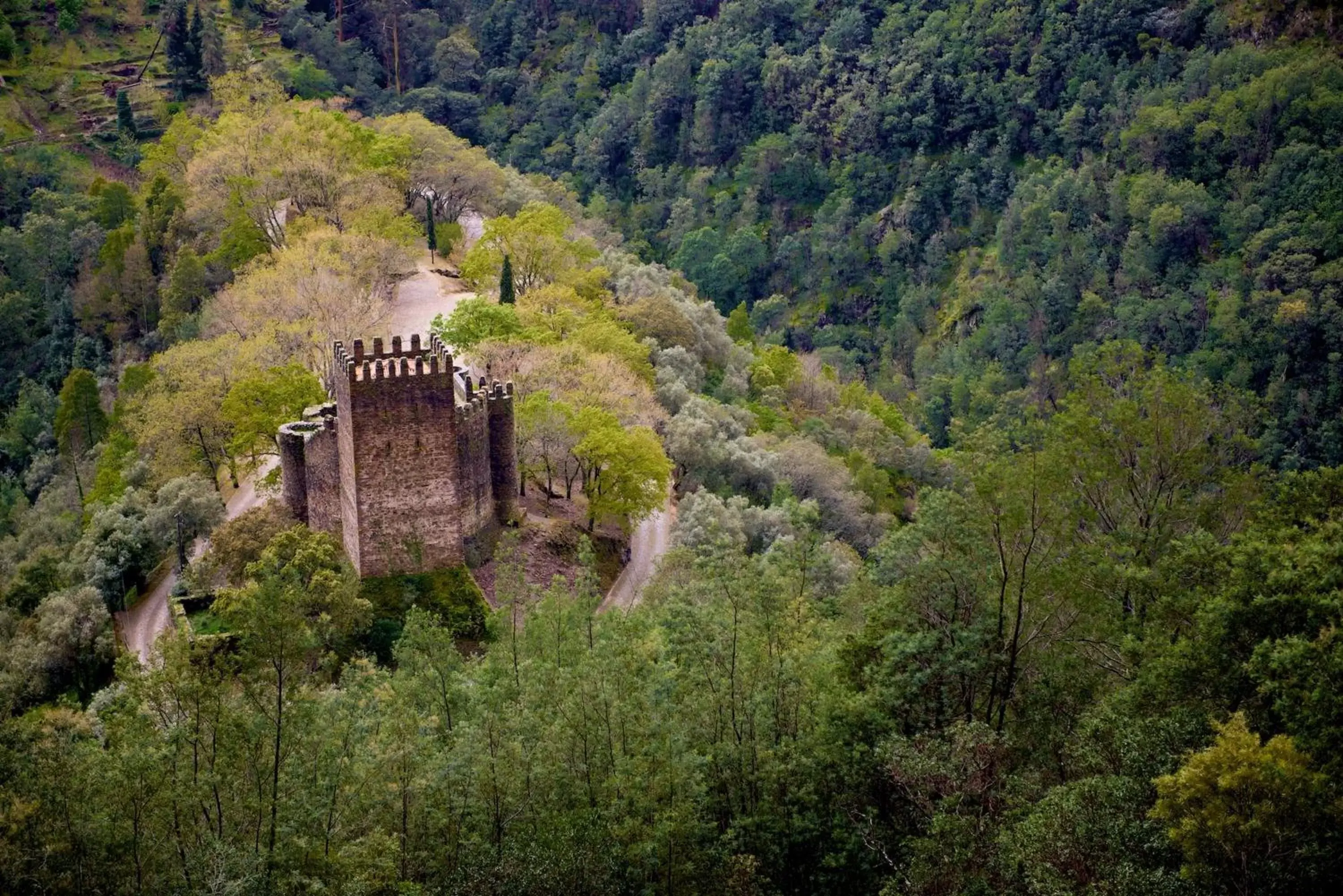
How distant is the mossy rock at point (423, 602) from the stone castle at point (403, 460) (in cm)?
39

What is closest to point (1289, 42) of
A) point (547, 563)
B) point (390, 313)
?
point (390, 313)

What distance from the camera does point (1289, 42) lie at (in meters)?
101

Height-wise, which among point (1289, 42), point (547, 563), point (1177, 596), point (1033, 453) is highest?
point (1289, 42)

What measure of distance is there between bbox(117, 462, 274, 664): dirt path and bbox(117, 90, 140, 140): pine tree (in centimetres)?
6294

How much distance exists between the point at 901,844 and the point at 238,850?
1181 cm

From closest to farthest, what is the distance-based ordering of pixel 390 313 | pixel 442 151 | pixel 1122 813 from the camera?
pixel 1122 813
pixel 390 313
pixel 442 151

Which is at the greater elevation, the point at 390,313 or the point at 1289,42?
the point at 1289,42

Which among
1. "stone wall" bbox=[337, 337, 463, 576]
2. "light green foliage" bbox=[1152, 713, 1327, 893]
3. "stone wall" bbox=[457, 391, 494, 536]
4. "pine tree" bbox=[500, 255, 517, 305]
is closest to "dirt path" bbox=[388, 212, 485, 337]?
"pine tree" bbox=[500, 255, 517, 305]

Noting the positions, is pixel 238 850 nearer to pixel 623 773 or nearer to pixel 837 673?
pixel 623 773

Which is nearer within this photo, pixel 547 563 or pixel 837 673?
pixel 837 673

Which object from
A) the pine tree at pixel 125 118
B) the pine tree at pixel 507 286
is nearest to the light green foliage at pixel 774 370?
the pine tree at pixel 507 286

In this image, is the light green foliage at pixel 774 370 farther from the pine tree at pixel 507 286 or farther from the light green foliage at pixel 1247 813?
the light green foliage at pixel 1247 813

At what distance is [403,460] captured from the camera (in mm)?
41406

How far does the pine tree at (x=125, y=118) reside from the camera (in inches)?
4146
